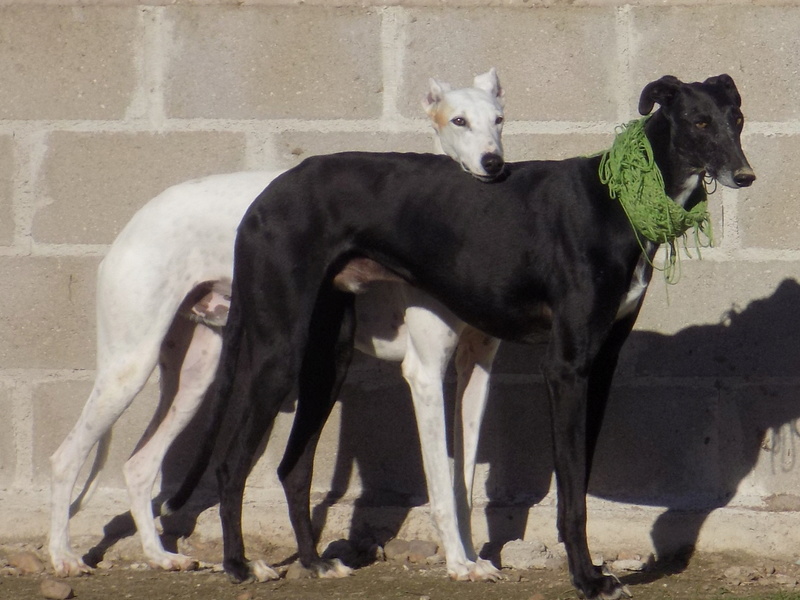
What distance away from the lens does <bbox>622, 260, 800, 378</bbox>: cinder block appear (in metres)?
4.71

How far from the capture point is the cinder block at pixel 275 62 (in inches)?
186

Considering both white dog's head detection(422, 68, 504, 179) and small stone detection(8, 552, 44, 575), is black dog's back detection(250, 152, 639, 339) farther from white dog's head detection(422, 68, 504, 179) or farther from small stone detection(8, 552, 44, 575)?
small stone detection(8, 552, 44, 575)

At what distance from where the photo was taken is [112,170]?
4.75 meters

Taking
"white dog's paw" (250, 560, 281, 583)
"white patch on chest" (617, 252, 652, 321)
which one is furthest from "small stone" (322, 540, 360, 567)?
"white patch on chest" (617, 252, 652, 321)

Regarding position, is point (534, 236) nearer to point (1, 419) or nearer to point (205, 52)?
point (205, 52)

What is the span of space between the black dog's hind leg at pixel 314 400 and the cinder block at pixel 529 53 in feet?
3.76

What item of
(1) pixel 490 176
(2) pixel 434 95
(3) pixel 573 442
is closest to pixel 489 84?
(2) pixel 434 95

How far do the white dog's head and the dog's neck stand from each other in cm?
50

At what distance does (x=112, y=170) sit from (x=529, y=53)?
1.76m

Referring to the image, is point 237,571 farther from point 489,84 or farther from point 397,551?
point 489,84

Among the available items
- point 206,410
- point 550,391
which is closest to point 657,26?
point 550,391

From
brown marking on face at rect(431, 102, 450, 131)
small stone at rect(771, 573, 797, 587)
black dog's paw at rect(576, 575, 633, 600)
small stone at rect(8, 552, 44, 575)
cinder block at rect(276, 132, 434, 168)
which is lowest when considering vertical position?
small stone at rect(8, 552, 44, 575)

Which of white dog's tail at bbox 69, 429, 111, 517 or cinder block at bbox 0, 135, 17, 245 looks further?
cinder block at bbox 0, 135, 17, 245

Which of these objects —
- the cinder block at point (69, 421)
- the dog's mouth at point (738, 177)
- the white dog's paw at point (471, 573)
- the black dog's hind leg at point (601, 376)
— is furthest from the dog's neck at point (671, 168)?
the cinder block at point (69, 421)
